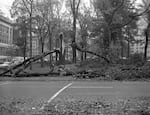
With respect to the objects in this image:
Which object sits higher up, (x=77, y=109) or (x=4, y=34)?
(x=4, y=34)

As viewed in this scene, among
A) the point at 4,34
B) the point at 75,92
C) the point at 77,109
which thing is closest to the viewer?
the point at 77,109

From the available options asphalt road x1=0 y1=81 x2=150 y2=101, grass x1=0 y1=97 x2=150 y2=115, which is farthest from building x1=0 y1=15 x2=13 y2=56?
grass x1=0 y1=97 x2=150 y2=115

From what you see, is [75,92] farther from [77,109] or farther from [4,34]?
[4,34]

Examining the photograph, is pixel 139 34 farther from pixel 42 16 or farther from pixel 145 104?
pixel 145 104

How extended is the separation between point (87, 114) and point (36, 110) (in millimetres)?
1549

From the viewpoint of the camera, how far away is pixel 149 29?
37594mm

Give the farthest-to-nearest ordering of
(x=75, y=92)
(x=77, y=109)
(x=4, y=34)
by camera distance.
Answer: (x=4, y=34) < (x=75, y=92) < (x=77, y=109)

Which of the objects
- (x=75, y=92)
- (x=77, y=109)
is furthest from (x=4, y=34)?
(x=77, y=109)

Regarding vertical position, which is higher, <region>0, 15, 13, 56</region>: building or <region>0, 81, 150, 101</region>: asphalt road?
<region>0, 15, 13, 56</region>: building

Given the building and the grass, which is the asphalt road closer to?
the grass

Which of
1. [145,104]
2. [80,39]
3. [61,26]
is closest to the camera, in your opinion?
[145,104]

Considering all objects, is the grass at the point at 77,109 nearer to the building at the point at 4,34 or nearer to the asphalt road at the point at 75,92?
the asphalt road at the point at 75,92

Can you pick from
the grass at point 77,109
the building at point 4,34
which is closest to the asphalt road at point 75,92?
the grass at point 77,109

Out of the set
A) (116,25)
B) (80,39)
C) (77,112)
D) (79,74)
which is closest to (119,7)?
(116,25)
